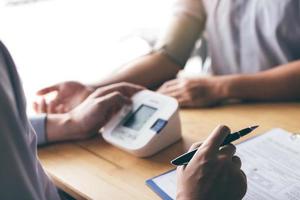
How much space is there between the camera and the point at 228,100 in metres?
1.06

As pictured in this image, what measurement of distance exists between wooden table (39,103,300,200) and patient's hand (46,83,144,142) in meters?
0.02

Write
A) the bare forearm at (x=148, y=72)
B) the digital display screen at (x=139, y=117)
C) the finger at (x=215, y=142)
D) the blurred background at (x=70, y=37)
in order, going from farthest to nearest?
the blurred background at (x=70, y=37), the bare forearm at (x=148, y=72), the digital display screen at (x=139, y=117), the finger at (x=215, y=142)

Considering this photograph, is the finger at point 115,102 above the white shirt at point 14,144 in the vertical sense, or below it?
below

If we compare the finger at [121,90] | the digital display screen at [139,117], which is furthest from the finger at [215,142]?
the finger at [121,90]

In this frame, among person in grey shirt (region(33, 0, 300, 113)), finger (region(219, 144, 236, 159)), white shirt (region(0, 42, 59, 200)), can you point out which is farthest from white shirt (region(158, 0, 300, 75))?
white shirt (region(0, 42, 59, 200))

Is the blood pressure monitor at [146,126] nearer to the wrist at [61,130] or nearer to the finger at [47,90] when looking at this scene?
the wrist at [61,130]

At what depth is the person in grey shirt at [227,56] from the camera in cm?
103

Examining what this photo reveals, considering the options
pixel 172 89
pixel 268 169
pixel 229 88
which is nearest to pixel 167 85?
pixel 172 89

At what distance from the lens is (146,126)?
33.6 inches

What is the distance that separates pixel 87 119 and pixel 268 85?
0.45 meters

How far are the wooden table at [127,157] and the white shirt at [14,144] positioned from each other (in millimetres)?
171

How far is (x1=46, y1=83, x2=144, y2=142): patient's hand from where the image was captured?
912mm

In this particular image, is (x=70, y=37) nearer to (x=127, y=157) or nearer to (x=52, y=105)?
(x=52, y=105)

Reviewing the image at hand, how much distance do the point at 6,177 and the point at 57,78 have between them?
0.91 m
